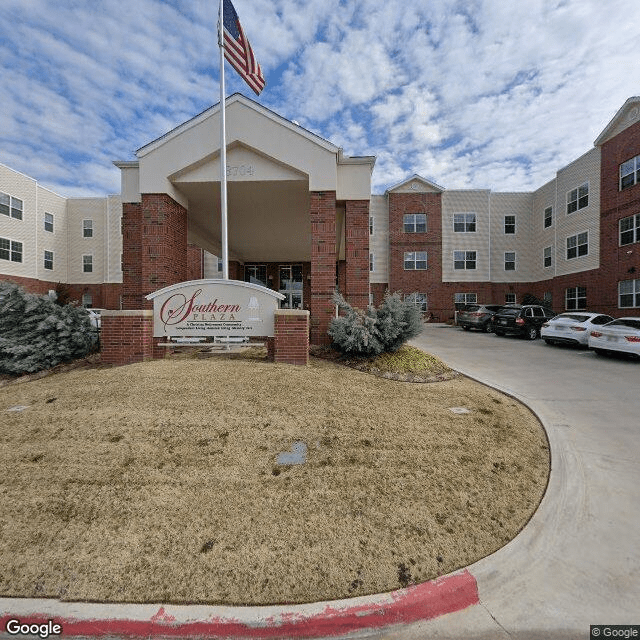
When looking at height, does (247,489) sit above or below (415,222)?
below

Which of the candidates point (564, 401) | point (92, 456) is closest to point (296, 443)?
point (92, 456)

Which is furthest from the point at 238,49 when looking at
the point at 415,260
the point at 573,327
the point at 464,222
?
the point at 464,222

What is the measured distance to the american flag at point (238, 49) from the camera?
27.0 ft

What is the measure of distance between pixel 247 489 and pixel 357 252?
23.5 ft

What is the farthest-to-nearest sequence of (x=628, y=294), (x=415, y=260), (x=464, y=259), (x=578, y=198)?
(x=464, y=259) < (x=415, y=260) < (x=578, y=198) < (x=628, y=294)

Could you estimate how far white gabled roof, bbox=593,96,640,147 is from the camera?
17.5 meters

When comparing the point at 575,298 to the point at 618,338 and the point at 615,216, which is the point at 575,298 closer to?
the point at 615,216

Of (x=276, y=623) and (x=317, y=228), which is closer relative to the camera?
(x=276, y=623)

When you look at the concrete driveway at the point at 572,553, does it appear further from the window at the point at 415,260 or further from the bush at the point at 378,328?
the window at the point at 415,260

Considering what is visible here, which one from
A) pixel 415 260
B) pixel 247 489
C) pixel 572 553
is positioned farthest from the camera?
pixel 415 260

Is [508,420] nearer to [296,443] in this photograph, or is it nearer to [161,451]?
[296,443]

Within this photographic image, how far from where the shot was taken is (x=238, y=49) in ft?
27.5

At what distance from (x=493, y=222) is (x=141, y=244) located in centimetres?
2813

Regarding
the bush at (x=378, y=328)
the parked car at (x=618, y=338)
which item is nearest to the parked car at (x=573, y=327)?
the parked car at (x=618, y=338)
